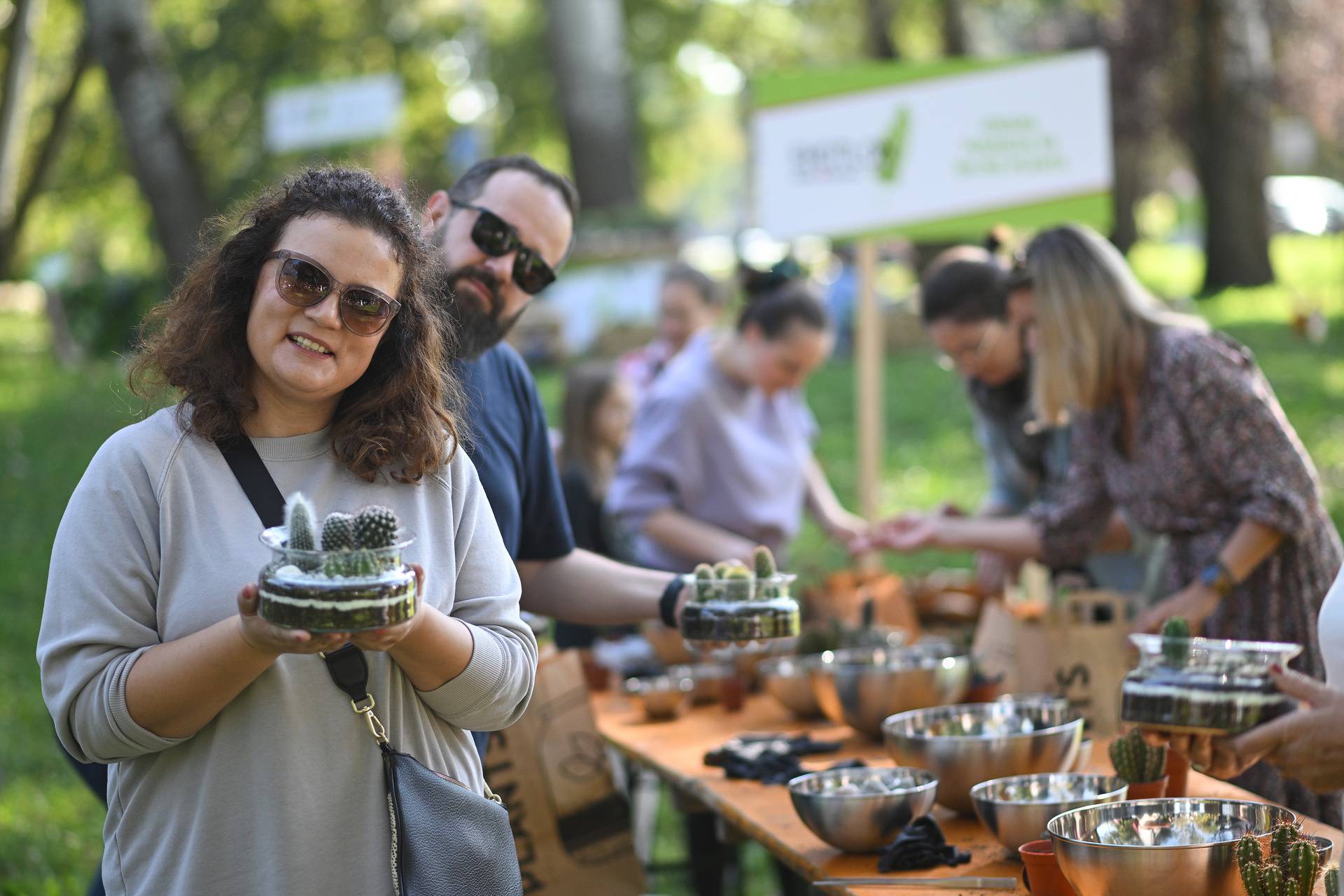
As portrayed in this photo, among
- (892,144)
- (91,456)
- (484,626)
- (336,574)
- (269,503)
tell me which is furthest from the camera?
(91,456)

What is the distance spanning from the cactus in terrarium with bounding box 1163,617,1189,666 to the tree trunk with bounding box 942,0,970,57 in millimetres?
13527

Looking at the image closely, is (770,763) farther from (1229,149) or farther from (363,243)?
(1229,149)

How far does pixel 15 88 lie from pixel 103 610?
9682mm

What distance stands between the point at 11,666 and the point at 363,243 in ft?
21.4

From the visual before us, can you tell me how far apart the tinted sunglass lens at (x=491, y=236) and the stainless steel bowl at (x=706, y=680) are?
1602mm

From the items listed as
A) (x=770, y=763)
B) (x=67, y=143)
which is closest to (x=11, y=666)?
(x=770, y=763)

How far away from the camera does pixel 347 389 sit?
7.14ft

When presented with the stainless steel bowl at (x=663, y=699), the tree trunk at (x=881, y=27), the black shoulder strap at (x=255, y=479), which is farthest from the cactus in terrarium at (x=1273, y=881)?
the tree trunk at (x=881, y=27)

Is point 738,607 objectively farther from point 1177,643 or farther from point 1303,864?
point 1303,864

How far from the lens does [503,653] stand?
2.12m

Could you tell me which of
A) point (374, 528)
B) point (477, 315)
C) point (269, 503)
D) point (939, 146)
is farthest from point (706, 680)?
point (939, 146)

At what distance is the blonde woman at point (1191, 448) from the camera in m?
3.39

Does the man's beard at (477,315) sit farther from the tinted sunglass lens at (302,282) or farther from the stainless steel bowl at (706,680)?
the stainless steel bowl at (706,680)

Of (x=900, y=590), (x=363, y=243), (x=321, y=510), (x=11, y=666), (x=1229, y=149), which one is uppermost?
(x=1229, y=149)
